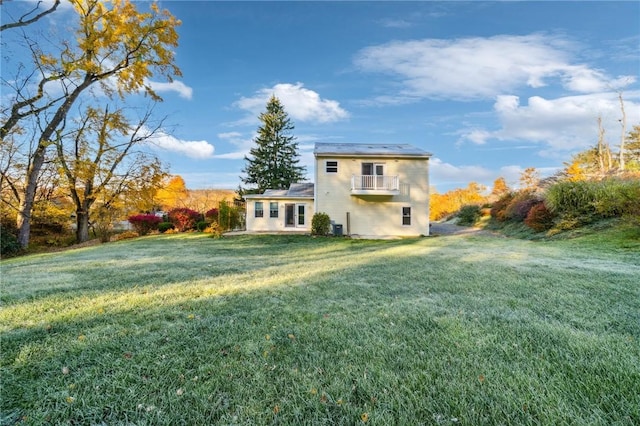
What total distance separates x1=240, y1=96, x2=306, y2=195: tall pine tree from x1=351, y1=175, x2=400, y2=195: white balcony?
14883 millimetres

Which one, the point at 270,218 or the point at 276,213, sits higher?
the point at 276,213

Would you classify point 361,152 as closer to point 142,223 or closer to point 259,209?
point 259,209

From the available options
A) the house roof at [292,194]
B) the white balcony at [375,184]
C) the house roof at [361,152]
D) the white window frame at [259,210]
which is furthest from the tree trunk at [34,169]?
the white balcony at [375,184]

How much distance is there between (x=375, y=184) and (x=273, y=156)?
1696cm

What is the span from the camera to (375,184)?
17.7 metres

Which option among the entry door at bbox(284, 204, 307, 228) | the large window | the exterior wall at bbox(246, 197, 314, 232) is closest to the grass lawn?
the large window

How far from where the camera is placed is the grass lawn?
1.75 meters

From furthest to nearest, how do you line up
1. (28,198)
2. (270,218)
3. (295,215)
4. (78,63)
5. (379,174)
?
(295,215) < (270,218) < (379,174) < (28,198) < (78,63)

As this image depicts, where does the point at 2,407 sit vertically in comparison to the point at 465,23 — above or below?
below

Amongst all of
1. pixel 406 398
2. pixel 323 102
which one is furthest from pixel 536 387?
pixel 323 102

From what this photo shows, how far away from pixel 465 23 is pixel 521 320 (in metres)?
12.2

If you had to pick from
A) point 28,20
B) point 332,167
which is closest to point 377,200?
point 332,167

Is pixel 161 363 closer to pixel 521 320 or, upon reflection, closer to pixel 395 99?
pixel 521 320

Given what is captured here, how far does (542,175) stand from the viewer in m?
24.6
